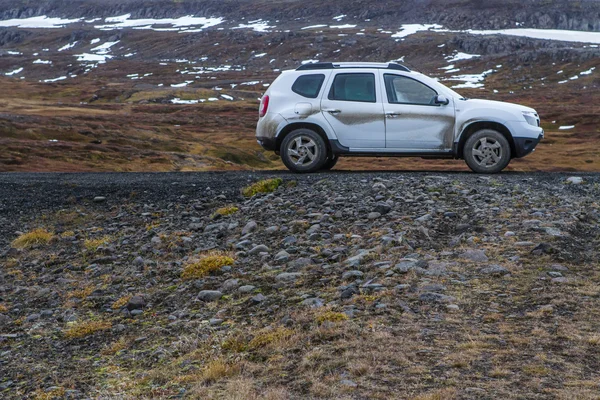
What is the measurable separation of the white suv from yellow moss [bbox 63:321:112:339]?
733 cm

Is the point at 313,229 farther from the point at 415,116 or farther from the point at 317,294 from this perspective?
the point at 415,116

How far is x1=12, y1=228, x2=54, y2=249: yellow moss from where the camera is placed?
35.2ft

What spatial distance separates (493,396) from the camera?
171 inches

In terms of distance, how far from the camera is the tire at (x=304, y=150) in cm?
1356

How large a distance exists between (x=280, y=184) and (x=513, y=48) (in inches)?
6098

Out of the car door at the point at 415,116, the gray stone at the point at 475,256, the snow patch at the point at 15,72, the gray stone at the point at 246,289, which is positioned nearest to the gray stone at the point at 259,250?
the gray stone at the point at 246,289

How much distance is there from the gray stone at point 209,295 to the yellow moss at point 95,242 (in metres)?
3.45

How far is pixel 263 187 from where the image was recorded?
1228 cm

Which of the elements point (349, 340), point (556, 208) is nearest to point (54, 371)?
point (349, 340)

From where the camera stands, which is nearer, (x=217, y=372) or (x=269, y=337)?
(x=217, y=372)

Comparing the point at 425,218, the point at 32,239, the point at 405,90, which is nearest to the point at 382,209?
the point at 425,218

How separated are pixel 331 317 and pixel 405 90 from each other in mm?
8244

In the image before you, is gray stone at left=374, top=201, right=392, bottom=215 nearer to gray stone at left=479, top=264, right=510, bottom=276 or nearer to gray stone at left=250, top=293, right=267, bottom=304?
gray stone at left=479, top=264, right=510, bottom=276

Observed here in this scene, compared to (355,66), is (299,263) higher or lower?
lower
